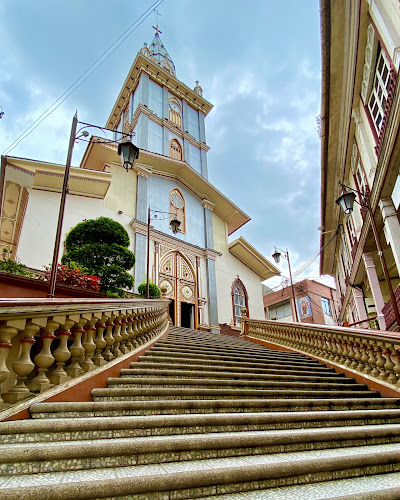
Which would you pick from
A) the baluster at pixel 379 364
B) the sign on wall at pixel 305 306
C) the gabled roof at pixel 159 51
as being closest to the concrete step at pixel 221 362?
the baluster at pixel 379 364

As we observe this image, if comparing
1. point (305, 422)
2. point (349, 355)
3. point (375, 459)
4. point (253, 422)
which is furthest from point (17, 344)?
point (349, 355)

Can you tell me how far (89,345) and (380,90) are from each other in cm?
1025

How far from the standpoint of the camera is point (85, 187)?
13555mm

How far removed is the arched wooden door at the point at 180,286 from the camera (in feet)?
52.2

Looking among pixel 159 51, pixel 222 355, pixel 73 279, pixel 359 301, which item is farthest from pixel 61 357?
pixel 159 51

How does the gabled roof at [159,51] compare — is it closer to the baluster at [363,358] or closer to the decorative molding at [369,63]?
the decorative molding at [369,63]

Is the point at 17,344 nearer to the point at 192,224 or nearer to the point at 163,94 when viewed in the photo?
the point at 192,224

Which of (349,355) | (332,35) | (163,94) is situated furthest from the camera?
(163,94)

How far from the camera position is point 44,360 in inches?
113

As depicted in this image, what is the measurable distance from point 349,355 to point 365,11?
9.31 m

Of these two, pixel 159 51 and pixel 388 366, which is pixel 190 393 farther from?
pixel 159 51

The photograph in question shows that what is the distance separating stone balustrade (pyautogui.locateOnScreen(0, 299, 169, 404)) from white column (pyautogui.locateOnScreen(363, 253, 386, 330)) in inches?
368

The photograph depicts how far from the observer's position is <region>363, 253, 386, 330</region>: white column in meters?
10.8

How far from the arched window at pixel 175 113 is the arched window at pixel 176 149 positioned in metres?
1.51
